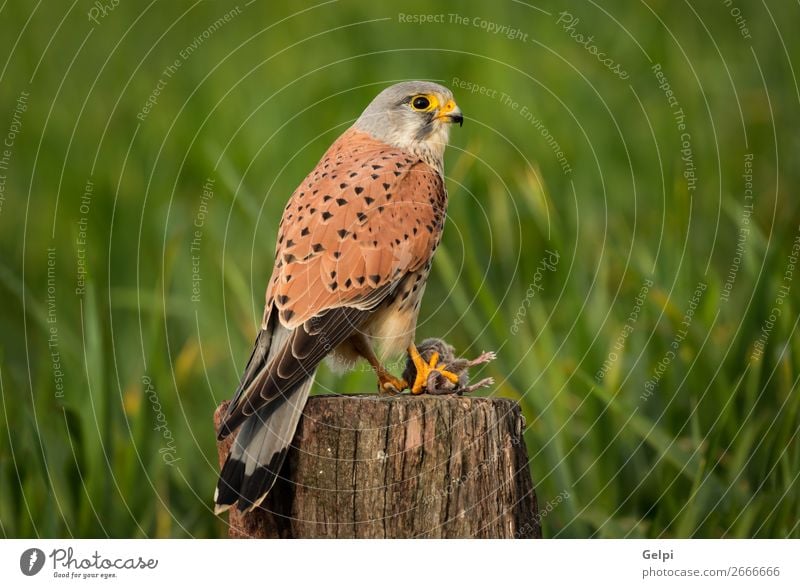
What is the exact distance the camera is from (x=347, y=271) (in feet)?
17.5

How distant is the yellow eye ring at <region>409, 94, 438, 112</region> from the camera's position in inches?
240

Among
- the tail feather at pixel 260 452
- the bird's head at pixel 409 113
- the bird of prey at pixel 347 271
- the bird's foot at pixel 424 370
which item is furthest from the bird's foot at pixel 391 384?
the bird's head at pixel 409 113

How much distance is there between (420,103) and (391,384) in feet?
5.03

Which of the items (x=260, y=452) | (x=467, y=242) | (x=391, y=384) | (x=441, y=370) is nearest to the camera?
(x=260, y=452)

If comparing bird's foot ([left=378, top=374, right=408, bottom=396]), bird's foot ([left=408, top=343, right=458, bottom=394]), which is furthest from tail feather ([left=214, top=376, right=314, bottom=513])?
bird's foot ([left=378, top=374, right=408, bottom=396])

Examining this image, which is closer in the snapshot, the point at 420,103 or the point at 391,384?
the point at 391,384

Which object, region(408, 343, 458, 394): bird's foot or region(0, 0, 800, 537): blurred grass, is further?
region(0, 0, 800, 537): blurred grass

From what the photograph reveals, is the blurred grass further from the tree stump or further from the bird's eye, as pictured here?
the tree stump

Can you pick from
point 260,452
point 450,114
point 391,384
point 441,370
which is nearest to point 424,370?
point 441,370

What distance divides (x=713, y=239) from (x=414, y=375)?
11.7 feet

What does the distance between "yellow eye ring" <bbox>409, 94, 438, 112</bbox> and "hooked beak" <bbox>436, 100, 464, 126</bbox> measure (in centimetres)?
5

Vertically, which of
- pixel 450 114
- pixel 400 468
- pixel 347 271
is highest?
pixel 450 114

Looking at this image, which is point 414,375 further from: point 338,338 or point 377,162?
point 377,162

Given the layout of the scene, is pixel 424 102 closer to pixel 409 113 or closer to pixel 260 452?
pixel 409 113
